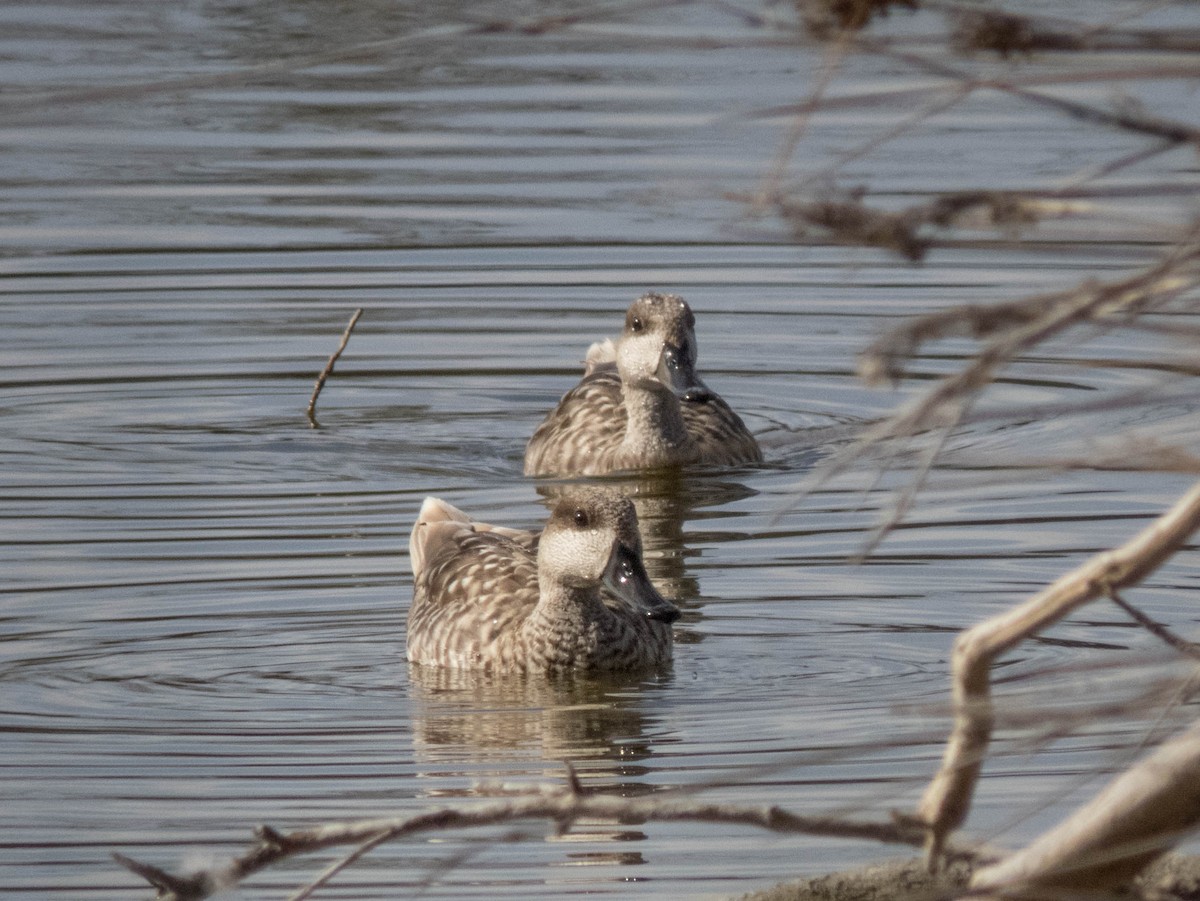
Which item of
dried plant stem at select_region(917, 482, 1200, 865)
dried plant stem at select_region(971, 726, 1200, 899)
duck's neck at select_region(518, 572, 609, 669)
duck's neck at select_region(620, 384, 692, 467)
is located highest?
dried plant stem at select_region(917, 482, 1200, 865)

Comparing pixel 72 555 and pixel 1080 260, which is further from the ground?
pixel 1080 260

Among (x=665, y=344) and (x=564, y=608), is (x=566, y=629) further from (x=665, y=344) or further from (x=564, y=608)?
(x=665, y=344)

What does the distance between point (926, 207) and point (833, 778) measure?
403 cm

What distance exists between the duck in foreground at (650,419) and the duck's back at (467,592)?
7.45ft

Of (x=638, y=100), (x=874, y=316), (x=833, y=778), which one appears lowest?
(x=833, y=778)

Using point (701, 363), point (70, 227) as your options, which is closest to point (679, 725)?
point (701, 363)

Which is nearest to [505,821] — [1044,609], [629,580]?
[1044,609]

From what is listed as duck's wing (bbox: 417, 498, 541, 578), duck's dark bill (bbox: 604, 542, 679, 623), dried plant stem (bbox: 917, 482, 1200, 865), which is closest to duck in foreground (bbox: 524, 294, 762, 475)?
duck's wing (bbox: 417, 498, 541, 578)

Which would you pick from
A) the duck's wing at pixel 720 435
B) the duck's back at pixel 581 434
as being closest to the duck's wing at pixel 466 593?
the duck's back at pixel 581 434

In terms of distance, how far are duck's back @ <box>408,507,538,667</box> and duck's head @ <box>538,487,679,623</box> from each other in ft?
1.28

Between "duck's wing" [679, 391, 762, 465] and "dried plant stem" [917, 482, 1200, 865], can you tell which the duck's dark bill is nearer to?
"duck's wing" [679, 391, 762, 465]

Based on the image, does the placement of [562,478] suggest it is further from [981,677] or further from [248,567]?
[981,677]

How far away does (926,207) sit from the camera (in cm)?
239

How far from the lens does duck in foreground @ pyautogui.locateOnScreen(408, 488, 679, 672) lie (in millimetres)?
7648
